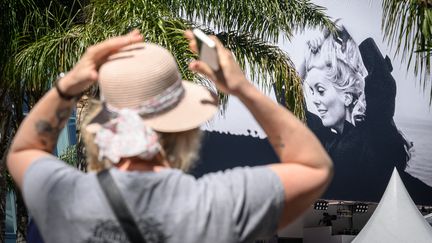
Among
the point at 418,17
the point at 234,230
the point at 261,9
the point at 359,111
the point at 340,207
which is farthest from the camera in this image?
the point at 340,207

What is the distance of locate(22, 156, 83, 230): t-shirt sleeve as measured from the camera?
6.02ft

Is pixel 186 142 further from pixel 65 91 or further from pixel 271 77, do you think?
pixel 271 77

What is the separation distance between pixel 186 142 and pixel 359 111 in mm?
19853

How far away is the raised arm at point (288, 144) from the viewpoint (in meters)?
1.85

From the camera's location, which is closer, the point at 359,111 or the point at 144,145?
the point at 144,145

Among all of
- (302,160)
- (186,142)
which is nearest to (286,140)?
(302,160)

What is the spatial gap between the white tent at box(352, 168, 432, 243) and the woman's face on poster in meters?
7.65

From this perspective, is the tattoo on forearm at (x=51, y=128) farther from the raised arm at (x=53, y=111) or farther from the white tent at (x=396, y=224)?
the white tent at (x=396, y=224)

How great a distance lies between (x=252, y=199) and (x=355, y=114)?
19.8 meters

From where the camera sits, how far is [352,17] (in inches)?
861

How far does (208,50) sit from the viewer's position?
6.05 feet

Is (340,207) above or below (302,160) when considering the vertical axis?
below

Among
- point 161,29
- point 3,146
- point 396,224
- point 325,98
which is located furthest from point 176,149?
point 325,98

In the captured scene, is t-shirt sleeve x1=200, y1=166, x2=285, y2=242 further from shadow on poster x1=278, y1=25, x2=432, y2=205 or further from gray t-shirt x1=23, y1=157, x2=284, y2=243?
shadow on poster x1=278, y1=25, x2=432, y2=205
